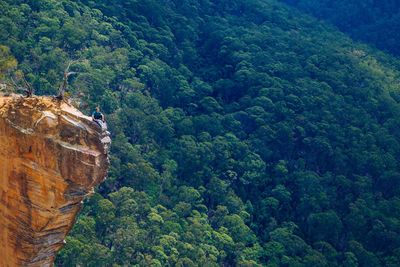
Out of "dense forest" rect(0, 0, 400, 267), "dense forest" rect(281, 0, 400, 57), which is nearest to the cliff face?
"dense forest" rect(0, 0, 400, 267)

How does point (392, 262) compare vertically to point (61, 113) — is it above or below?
below

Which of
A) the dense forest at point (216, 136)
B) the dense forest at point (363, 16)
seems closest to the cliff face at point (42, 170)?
the dense forest at point (216, 136)

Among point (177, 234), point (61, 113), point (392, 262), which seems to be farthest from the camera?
point (392, 262)

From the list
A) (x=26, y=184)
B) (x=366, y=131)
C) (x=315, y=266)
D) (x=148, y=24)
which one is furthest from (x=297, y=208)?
(x=26, y=184)

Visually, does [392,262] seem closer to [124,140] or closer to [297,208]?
[297,208]

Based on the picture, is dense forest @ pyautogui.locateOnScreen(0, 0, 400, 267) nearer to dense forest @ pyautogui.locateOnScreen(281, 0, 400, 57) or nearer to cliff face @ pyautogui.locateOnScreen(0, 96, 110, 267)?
dense forest @ pyautogui.locateOnScreen(281, 0, 400, 57)

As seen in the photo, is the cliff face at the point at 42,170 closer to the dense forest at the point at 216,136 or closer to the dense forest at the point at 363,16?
the dense forest at the point at 216,136
